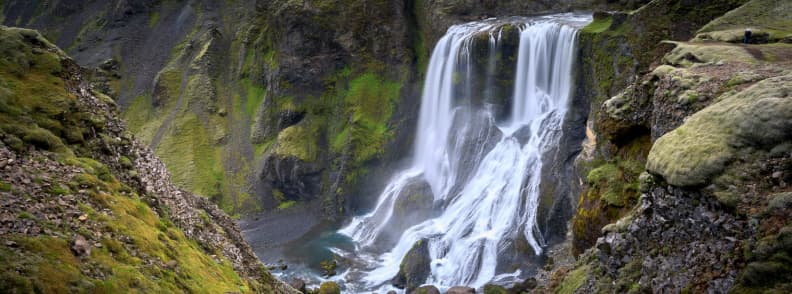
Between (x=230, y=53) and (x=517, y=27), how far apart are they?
46406mm

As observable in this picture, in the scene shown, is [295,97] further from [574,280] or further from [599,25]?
[574,280]

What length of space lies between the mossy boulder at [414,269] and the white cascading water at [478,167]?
1.63 ft

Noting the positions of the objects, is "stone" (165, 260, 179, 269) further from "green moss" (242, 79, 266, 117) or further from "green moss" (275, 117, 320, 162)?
"green moss" (242, 79, 266, 117)

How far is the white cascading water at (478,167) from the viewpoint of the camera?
105 feet

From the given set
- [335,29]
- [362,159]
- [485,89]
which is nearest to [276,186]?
[362,159]

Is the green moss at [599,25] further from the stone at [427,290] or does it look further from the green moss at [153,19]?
the green moss at [153,19]

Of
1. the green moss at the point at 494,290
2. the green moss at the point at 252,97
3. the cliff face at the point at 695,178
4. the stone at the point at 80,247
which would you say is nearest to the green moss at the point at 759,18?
the cliff face at the point at 695,178

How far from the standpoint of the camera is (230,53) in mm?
71688

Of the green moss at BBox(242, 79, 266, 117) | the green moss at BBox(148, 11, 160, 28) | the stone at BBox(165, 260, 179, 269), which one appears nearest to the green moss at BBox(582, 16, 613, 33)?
the stone at BBox(165, 260, 179, 269)

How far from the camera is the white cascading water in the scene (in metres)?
32.0

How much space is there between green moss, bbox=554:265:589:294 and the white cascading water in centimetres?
1264

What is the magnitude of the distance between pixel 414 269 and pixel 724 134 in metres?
23.9

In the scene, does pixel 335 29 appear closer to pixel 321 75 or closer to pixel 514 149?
pixel 321 75

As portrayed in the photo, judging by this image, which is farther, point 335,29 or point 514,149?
point 335,29
